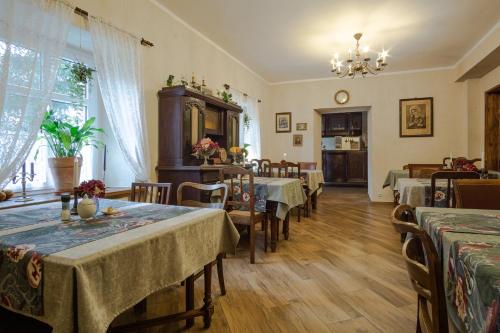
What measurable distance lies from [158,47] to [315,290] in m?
3.16

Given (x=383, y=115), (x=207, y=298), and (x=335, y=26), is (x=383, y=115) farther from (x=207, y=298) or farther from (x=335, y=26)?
(x=207, y=298)

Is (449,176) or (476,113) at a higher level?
(476,113)

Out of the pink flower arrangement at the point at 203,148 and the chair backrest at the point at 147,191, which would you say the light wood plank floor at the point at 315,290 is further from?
the pink flower arrangement at the point at 203,148

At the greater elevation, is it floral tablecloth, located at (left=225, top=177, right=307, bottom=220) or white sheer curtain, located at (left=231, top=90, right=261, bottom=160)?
white sheer curtain, located at (left=231, top=90, right=261, bottom=160)

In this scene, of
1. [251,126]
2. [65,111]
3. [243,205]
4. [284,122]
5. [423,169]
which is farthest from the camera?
[284,122]

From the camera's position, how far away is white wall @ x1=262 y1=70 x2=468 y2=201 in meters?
5.98

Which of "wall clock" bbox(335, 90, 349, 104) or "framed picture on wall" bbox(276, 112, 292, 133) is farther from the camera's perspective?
"framed picture on wall" bbox(276, 112, 292, 133)

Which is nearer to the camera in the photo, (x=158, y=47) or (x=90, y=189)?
(x=90, y=189)

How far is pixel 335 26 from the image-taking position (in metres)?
4.02

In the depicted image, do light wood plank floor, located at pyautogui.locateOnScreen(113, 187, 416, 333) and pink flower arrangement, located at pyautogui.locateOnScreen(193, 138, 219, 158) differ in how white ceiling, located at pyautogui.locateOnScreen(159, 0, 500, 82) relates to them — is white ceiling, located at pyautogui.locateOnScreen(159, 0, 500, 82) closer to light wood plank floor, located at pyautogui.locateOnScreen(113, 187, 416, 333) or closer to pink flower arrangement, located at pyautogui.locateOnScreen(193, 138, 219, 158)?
pink flower arrangement, located at pyautogui.locateOnScreen(193, 138, 219, 158)

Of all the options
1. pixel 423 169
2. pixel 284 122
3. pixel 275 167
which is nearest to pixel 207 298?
pixel 275 167

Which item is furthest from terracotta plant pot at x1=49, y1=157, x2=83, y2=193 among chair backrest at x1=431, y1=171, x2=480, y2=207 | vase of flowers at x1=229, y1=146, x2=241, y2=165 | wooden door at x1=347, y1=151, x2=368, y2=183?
wooden door at x1=347, y1=151, x2=368, y2=183

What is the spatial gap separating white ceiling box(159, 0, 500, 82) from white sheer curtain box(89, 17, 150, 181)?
0.96 m

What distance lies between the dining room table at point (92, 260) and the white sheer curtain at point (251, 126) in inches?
170
